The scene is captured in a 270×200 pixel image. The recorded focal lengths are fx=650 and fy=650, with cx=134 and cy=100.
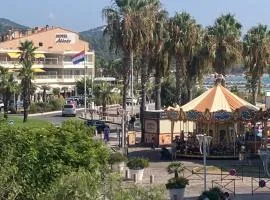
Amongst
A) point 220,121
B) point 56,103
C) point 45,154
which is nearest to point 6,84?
point 56,103

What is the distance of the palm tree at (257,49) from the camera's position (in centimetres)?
6075

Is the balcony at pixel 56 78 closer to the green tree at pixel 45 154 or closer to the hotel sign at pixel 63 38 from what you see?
the hotel sign at pixel 63 38

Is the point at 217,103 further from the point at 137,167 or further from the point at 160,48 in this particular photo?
the point at 137,167

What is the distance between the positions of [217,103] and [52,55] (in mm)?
74151

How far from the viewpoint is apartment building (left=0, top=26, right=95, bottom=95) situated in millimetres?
103812

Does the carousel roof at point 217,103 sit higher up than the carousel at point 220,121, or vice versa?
the carousel roof at point 217,103

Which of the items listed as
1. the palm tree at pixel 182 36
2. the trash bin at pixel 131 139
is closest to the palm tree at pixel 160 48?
the palm tree at pixel 182 36

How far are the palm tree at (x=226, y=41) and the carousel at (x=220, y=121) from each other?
47.6 ft

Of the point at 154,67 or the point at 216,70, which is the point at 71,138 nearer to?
the point at 154,67

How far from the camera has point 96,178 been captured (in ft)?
35.1

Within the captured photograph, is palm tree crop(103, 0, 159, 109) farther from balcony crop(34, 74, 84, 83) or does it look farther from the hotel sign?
the hotel sign

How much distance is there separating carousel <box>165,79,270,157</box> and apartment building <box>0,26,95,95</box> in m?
59.2

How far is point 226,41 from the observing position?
5591cm

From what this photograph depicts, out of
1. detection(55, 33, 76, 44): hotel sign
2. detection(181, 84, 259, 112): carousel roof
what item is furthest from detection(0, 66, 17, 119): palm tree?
detection(181, 84, 259, 112): carousel roof
